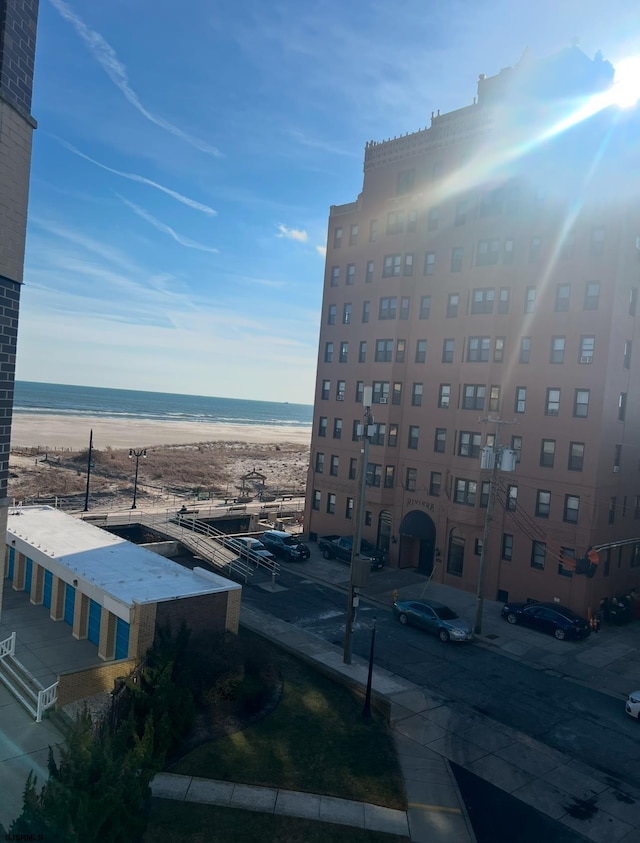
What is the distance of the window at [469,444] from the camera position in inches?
1406

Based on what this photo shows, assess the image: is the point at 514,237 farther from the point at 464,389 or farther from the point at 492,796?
the point at 492,796

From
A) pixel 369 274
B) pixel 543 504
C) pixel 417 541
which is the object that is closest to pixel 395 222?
pixel 369 274

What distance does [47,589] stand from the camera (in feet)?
82.2

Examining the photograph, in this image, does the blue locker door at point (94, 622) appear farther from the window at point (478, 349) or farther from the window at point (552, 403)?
the window at point (478, 349)

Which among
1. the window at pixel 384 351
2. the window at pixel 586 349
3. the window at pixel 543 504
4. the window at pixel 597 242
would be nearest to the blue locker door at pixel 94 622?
the window at pixel 543 504

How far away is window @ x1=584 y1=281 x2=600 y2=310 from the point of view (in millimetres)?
31969

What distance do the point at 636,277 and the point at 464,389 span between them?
1077 centimetres

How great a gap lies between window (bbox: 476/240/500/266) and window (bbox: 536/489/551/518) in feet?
45.0

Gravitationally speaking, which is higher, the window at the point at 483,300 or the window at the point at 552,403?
the window at the point at 483,300

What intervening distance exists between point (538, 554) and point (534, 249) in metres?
16.8

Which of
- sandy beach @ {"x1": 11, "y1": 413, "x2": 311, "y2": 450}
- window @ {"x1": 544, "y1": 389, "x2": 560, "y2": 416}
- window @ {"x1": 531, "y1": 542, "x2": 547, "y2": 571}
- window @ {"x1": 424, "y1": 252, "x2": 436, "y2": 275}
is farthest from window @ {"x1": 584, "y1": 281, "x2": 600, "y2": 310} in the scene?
sandy beach @ {"x1": 11, "y1": 413, "x2": 311, "y2": 450}

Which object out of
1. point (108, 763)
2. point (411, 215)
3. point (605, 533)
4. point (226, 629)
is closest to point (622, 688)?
point (605, 533)

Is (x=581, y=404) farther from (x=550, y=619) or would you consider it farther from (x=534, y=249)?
(x=550, y=619)

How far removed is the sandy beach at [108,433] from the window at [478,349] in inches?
2980
